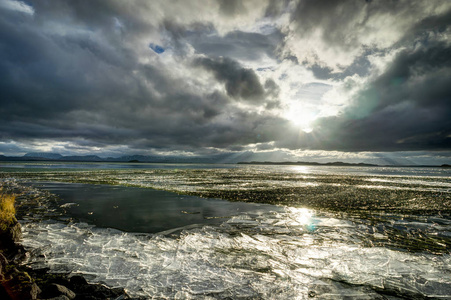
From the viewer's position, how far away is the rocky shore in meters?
5.53

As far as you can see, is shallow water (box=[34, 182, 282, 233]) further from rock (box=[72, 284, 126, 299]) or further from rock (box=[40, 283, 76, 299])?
rock (box=[40, 283, 76, 299])

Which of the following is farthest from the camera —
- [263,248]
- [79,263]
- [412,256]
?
[263,248]

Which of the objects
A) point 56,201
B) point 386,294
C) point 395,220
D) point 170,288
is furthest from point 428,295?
point 56,201

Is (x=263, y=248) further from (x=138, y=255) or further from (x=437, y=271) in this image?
(x=437, y=271)

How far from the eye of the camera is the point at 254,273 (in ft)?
25.1

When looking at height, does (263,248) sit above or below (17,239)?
below

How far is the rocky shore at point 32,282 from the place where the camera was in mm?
5531

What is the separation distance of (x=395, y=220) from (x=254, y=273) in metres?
13.0

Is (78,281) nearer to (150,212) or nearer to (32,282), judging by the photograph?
(32,282)

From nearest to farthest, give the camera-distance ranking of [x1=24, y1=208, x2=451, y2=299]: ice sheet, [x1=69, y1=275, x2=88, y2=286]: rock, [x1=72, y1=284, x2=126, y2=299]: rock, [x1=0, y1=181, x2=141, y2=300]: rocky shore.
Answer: [x1=0, y1=181, x2=141, y2=300]: rocky shore < [x1=72, y1=284, x2=126, y2=299]: rock < [x1=69, y1=275, x2=88, y2=286]: rock < [x1=24, y1=208, x2=451, y2=299]: ice sheet

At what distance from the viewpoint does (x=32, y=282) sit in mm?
6582

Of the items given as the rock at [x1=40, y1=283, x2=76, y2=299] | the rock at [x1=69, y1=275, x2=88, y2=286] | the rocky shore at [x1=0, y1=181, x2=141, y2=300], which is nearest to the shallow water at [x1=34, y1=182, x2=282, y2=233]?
the rocky shore at [x1=0, y1=181, x2=141, y2=300]

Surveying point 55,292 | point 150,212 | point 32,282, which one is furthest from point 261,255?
point 150,212

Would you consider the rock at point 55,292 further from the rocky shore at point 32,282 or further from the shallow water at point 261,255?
the shallow water at point 261,255
